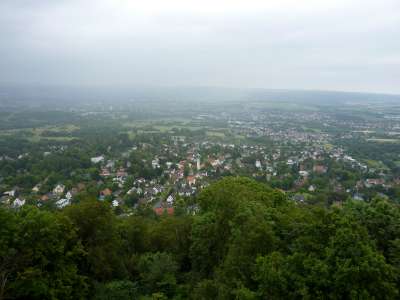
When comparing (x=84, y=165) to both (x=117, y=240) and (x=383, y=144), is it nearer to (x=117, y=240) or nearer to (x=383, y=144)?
(x=117, y=240)

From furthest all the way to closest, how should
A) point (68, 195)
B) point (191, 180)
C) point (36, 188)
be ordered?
1. point (191, 180)
2. point (36, 188)
3. point (68, 195)

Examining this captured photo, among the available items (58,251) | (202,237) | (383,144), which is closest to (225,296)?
(202,237)

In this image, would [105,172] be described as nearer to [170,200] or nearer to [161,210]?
[170,200]

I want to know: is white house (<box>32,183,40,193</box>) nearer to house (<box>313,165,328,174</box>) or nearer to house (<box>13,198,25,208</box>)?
house (<box>13,198,25,208</box>)

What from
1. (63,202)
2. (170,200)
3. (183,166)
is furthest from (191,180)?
(63,202)

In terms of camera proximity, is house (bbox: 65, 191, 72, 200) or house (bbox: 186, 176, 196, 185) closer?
house (bbox: 65, 191, 72, 200)

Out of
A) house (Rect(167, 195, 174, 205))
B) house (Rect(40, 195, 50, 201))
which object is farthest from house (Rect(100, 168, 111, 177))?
house (Rect(167, 195, 174, 205))

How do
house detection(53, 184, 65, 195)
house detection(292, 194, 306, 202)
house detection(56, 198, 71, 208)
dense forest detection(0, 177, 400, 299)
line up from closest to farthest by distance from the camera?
1. dense forest detection(0, 177, 400, 299)
2. house detection(56, 198, 71, 208)
3. house detection(292, 194, 306, 202)
4. house detection(53, 184, 65, 195)

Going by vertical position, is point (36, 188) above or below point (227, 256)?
below

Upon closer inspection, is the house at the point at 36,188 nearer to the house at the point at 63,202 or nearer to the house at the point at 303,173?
the house at the point at 63,202

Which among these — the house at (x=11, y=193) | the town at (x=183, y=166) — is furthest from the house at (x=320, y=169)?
the house at (x=11, y=193)
